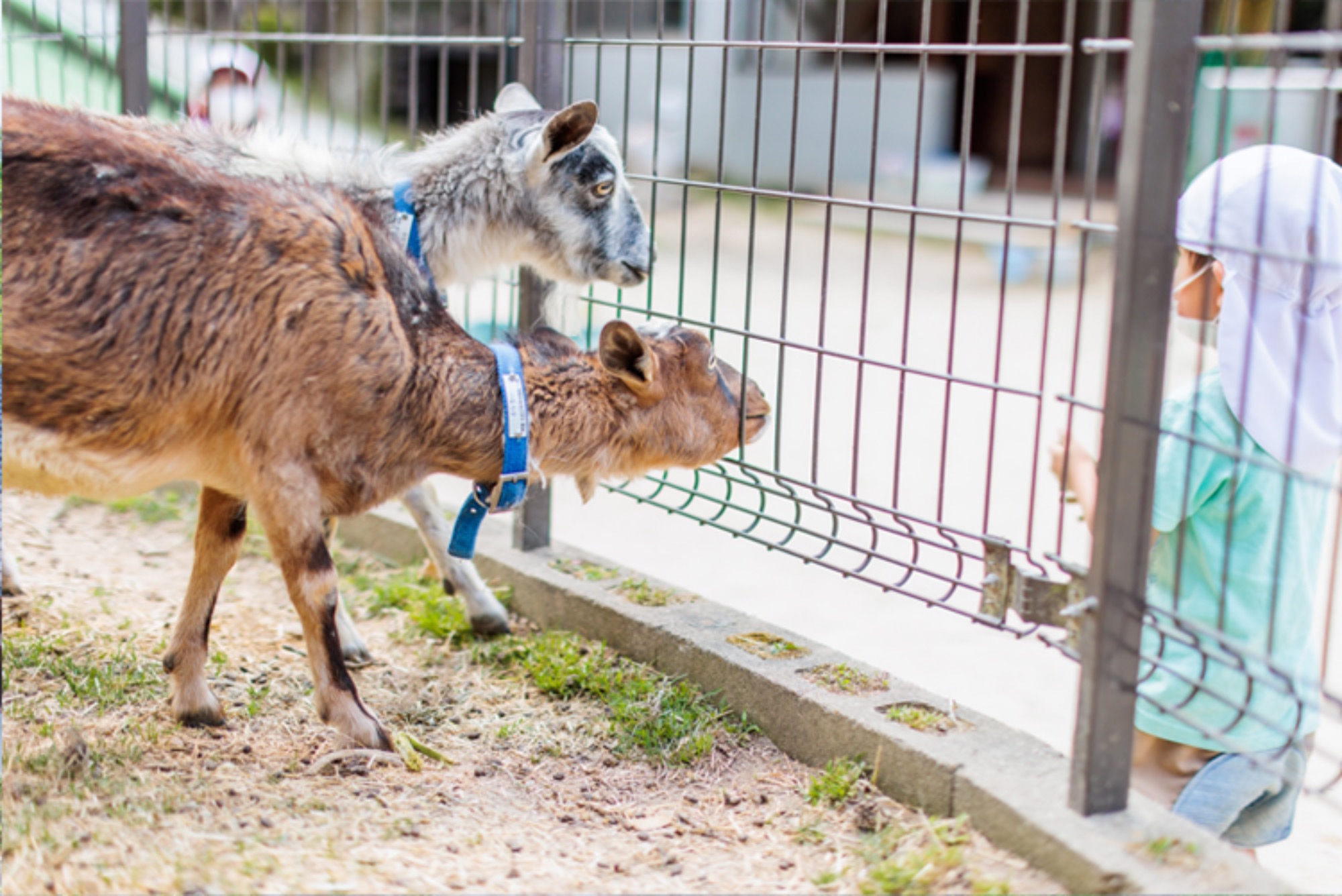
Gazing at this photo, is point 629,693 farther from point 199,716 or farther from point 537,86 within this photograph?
point 537,86

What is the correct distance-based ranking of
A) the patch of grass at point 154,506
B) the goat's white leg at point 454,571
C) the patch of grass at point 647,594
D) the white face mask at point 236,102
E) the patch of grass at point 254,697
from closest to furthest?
the patch of grass at point 254,697 < the patch of grass at point 647,594 < the goat's white leg at point 454,571 < the patch of grass at point 154,506 < the white face mask at point 236,102

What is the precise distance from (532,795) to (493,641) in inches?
43.5

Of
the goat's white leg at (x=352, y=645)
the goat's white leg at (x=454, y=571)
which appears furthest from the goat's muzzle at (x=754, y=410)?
the goat's white leg at (x=352, y=645)

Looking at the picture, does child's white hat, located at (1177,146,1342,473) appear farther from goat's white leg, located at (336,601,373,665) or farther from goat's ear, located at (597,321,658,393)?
goat's white leg, located at (336,601,373,665)

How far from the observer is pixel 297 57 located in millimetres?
18656

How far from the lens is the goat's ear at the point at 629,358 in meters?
3.63

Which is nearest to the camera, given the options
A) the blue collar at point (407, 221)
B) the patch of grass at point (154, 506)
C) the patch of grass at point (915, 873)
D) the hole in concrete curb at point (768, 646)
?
the patch of grass at point (915, 873)

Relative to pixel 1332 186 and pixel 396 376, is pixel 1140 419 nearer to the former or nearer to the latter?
pixel 1332 186

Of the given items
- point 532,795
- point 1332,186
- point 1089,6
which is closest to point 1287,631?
point 1332,186

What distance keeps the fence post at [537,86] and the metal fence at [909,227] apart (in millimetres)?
11

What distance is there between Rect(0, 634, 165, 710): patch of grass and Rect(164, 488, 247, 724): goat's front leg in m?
0.17

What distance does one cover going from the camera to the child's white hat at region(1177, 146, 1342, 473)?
292cm

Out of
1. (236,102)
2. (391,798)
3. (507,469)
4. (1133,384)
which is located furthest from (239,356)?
(236,102)

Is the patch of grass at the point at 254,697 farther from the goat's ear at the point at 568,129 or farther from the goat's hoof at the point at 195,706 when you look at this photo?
the goat's ear at the point at 568,129
